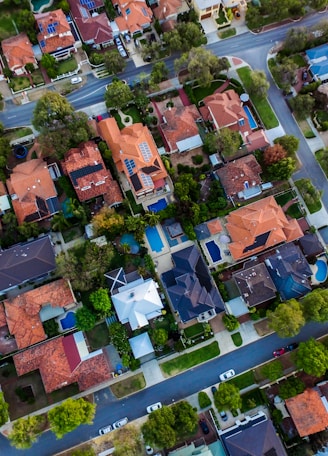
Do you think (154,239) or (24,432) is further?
(154,239)

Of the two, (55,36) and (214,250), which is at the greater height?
(55,36)

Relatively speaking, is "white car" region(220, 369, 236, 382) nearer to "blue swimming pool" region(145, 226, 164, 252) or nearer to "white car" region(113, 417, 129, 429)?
"white car" region(113, 417, 129, 429)

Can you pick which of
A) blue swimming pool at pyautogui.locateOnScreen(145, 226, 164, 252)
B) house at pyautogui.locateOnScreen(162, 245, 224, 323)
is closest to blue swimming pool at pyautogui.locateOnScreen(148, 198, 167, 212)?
blue swimming pool at pyautogui.locateOnScreen(145, 226, 164, 252)

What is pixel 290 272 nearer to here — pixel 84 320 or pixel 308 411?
pixel 308 411

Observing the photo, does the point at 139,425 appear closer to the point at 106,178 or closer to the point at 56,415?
the point at 56,415

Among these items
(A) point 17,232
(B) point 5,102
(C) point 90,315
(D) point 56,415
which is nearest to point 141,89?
(B) point 5,102

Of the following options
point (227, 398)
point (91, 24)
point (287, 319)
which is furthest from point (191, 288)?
point (91, 24)

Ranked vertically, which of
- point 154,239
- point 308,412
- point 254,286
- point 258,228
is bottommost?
point 308,412
